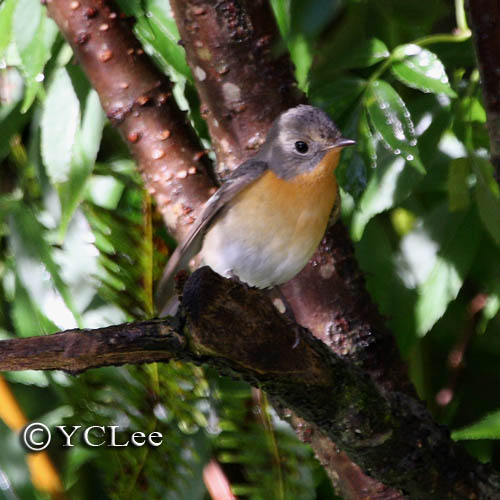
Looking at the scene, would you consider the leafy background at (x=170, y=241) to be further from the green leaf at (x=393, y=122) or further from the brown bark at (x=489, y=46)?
the brown bark at (x=489, y=46)

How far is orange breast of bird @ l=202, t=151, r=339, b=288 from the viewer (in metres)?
2.00

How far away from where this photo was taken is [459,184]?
192 cm

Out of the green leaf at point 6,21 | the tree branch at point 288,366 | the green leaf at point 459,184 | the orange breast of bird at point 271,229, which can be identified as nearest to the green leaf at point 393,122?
the green leaf at point 459,184

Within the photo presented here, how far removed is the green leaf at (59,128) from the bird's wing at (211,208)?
0.31 m

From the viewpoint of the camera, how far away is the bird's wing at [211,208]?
6.70 ft

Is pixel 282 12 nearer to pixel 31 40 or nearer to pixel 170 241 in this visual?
pixel 31 40

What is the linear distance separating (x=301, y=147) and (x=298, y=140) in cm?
5

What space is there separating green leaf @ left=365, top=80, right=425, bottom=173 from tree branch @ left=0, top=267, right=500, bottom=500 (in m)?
0.41

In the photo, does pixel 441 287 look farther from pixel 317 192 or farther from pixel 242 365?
pixel 242 365

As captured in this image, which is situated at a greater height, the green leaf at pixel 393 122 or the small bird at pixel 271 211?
the green leaf at pixel 393 122

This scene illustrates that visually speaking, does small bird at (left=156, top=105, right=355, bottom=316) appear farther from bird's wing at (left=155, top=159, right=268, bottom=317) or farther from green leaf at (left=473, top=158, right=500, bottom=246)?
green leaf at (left=473, top=158, right=500, bottom=246)

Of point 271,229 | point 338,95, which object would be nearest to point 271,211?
point 271,229

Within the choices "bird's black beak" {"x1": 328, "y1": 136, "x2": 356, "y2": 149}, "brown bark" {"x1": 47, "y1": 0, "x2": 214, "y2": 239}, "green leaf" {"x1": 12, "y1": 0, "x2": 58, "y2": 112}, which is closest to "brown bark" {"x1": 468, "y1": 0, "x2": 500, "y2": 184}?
"bird's black beak" {"x1": 328, "y1": 136, "x2": 356, "y2": 149}

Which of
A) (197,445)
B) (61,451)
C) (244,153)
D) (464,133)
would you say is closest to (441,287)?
(464,133)
